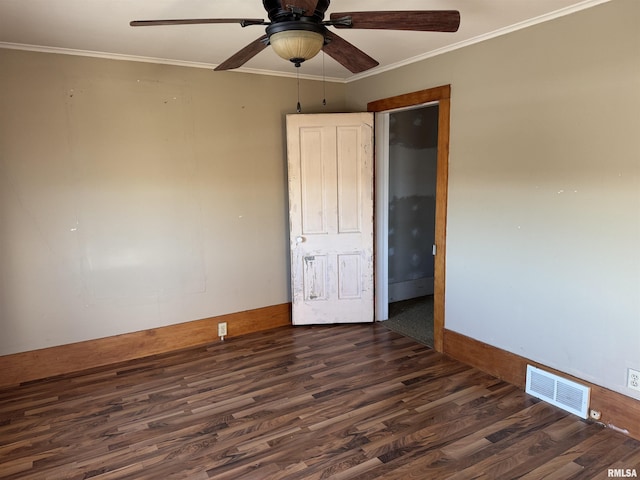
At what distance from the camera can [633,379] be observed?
8.12ft

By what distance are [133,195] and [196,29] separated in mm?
1474

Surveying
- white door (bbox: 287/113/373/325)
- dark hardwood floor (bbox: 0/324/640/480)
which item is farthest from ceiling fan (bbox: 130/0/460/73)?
white door (bbox: 287/113/373/325)

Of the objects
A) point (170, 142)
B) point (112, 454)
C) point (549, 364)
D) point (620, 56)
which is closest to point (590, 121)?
point (620, 56)

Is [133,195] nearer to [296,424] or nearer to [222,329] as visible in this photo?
[222,329]

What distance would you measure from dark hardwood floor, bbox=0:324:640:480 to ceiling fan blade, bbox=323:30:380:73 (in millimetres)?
2124

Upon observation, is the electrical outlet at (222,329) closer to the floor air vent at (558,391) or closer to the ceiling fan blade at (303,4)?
the floor air vent at (558,391)

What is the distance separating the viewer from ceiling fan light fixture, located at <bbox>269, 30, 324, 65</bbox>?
5.79ft

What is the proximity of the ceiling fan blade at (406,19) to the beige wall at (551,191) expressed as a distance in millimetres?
1210

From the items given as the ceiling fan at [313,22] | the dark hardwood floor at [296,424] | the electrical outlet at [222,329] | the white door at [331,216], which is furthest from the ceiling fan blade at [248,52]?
the electrical outlet at [222,329]

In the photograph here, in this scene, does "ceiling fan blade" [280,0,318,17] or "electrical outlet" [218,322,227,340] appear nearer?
"ceiling fan blade" [280,0,318,17]

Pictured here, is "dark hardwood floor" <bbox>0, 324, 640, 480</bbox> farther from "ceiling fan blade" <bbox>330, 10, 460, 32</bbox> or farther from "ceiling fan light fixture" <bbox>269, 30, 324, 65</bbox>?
"ceiling fan blade" <bbox>330, 10, 460, 32</bbox>

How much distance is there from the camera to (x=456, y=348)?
141 inches

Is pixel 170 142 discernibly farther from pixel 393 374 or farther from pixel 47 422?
pixel 393 374

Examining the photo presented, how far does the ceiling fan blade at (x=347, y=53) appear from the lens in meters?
1.97
